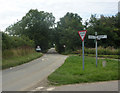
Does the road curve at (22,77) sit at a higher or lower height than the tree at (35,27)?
lower

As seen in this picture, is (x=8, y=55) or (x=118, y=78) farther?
(x=8, y=55)

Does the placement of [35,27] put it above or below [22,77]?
above

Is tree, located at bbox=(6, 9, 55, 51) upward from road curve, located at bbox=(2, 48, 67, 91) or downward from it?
upward

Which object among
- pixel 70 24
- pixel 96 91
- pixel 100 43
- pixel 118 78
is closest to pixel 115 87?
pixel 96 91

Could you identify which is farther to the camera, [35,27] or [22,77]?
Result: [35,27]

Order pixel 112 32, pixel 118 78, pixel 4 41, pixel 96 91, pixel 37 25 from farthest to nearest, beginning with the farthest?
pixel 37 25 < pixel 112 32 < pixel 4 41 < pixel 118 78 < pixel 96 91

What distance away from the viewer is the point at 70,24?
52.5 m

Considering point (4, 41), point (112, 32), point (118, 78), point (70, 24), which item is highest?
point (70, 24)

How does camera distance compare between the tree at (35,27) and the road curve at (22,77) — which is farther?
the tree at (35,27)

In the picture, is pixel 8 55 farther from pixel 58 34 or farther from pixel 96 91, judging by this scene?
pixel 58 34

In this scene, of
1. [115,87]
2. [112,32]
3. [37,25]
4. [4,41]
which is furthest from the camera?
[37,25]

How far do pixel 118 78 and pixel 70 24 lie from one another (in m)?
45.3

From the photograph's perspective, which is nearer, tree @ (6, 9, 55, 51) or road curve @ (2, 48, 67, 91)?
road curve @ (2, 48, 67, 91)

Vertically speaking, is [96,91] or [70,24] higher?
[70,24]
